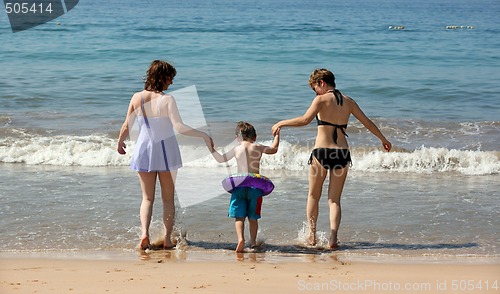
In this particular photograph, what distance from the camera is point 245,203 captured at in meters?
6.28

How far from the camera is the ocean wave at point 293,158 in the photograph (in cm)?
1005

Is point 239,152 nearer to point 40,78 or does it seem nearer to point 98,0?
point 40,78

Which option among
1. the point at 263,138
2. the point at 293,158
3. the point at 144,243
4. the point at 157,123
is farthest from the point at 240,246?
the point at 263,138

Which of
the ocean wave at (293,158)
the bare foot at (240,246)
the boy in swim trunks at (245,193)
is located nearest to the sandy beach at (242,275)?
the bare foot at (240,246)

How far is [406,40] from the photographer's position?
29.1 meters

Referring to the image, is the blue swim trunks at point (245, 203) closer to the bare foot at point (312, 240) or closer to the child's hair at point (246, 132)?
the child's hair at point (246, 132)

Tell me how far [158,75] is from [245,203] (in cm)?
131

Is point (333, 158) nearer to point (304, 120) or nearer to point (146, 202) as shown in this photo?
point (304, 120)

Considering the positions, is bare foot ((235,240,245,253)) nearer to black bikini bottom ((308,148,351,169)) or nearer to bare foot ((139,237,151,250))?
bare foot ((139,237,151,250))

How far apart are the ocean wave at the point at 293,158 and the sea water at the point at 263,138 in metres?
0.03

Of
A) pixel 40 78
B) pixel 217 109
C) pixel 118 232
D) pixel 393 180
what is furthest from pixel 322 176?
pixel 40 78

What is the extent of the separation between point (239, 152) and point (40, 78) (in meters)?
13.6

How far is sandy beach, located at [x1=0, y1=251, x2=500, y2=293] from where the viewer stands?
491 cm

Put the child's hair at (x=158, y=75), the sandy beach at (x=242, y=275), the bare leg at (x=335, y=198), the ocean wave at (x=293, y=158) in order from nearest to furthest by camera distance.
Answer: the sandy beach at (x=242, y=275), the child's hair at (x=158, y=75), the bare leg at (x=335, y=198), the ocean wave at (x=293, y=158)
